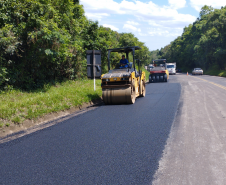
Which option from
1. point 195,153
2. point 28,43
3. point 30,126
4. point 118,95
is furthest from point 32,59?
point 195,153

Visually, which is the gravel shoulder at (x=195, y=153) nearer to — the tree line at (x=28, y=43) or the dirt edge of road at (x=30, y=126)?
the dirt edge of road at (x=30, y=126)

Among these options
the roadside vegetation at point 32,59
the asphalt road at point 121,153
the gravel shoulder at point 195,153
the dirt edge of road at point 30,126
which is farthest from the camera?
the roadside vegetation at point 32,59

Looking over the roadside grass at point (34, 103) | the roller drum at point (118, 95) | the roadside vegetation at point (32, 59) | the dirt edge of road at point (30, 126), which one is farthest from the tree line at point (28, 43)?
the dirt edge of road at point (30, 126)

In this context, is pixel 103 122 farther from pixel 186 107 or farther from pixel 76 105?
pixel 186 107

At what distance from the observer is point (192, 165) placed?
4.39 metres

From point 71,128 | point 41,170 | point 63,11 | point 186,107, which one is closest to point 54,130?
point 71,128

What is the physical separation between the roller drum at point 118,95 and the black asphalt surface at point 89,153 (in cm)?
310

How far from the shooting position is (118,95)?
1130 centimetres

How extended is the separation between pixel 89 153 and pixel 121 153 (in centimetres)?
65

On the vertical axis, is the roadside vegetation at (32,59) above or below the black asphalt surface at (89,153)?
above

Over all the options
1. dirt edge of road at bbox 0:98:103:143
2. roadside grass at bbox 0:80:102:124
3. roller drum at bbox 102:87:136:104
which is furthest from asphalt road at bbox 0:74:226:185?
roller drum at bbox 102:87:136:104

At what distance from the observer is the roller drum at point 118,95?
11227mm

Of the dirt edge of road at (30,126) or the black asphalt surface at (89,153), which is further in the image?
the dirt edge of road at (30,126)

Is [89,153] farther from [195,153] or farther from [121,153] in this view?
[195,153]
